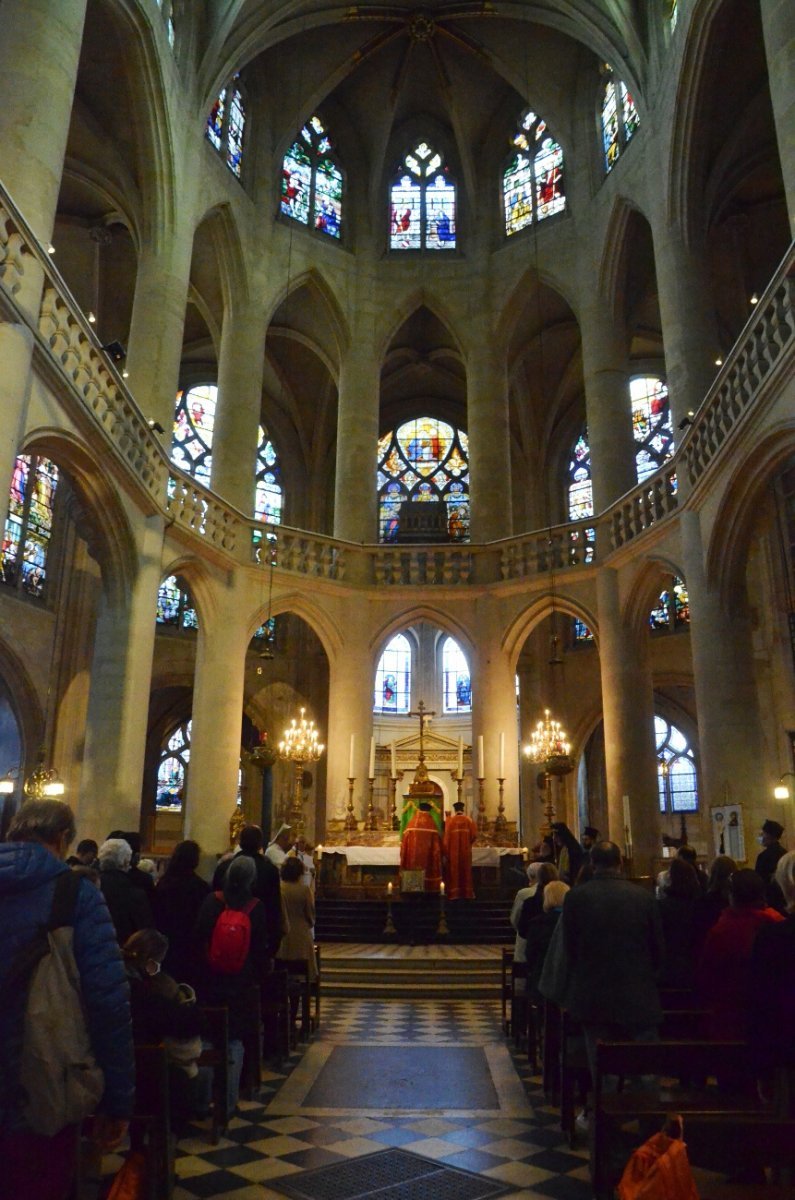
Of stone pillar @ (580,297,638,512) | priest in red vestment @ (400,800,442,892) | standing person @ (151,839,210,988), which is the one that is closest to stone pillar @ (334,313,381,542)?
stone pillar @ (580,297,638,512)

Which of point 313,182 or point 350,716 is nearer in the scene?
point 350,716

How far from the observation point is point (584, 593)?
59.5 feet

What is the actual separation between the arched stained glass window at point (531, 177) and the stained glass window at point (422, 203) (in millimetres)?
1531

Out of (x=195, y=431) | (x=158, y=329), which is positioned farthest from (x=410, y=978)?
(x=195, y=431)

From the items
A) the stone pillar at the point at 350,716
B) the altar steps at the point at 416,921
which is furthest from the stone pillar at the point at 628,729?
the stone pillar at the point at 350,716

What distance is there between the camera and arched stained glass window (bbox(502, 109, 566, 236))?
2186 cm

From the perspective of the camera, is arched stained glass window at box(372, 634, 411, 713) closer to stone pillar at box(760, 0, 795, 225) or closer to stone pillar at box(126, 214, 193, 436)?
stone pillar at box(126, 214, 193, 436)

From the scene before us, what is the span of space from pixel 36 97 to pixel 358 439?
10683 millimetres

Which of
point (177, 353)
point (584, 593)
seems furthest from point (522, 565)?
point (177, 353)

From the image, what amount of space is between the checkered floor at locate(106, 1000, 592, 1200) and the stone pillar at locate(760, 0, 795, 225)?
9.28 meters

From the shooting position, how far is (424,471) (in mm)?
27172

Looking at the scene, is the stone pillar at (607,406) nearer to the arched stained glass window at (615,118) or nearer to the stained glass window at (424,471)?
the arched stained glass window at (615,118)

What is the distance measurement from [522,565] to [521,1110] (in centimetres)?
1378

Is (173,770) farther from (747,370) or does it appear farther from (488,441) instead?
(747,370)
